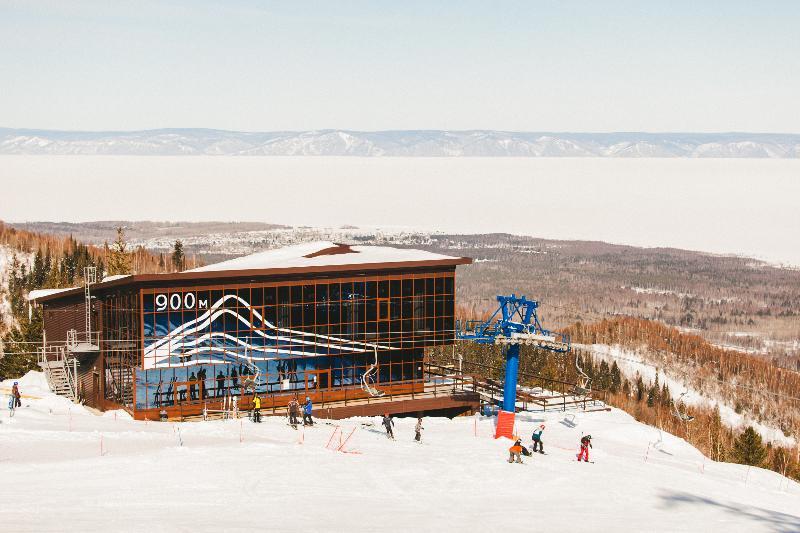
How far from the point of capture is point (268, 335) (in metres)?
64.6

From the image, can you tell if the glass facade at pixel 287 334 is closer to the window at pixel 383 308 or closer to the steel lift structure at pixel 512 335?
the window at pixel 383 308

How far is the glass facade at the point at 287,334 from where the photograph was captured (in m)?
61.5

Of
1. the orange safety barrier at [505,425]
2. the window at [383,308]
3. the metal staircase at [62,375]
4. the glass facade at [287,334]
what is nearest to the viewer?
the orange safety barrier at [505,425]

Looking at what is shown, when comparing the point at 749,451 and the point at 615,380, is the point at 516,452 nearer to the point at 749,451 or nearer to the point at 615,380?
the point at 749,451

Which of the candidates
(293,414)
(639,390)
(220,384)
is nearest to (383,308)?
(220,384)

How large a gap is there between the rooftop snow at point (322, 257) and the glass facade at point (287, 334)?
1.22 metres

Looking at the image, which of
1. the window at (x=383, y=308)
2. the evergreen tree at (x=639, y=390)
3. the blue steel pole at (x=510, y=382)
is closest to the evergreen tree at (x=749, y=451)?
the blue steel pole at (x=510, y=382)

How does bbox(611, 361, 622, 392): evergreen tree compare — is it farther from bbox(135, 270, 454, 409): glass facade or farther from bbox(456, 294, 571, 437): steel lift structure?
bbox(456, 294, 571, 437): steel lift structure

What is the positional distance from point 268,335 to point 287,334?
1.36 m

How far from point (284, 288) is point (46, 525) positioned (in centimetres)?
3509

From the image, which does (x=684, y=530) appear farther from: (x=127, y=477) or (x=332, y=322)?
(x=332, y=322)

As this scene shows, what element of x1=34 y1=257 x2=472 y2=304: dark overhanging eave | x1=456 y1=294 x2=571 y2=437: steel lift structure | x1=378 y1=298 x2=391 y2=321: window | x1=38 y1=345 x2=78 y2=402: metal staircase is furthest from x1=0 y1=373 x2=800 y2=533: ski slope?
x1=378 y1=298 x2=391 y2=321: window

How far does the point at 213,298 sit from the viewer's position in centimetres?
6281

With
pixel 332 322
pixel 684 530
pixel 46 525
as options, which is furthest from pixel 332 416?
pixel 46 525
